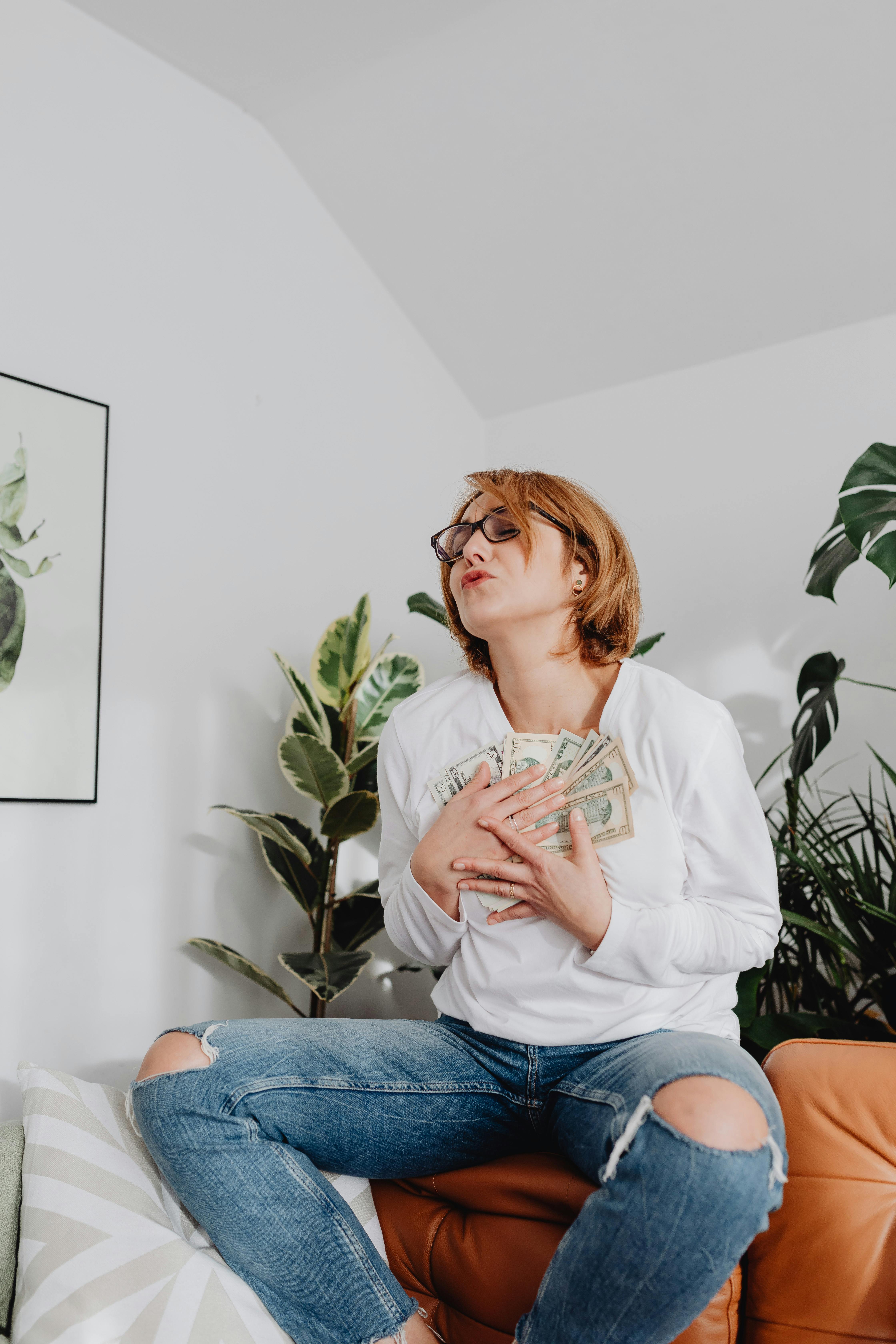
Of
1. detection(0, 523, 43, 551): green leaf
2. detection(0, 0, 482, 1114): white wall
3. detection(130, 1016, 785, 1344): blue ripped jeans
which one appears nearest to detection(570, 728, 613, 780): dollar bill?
detection(130, 1016, 785, 1344): blue ripped jeans

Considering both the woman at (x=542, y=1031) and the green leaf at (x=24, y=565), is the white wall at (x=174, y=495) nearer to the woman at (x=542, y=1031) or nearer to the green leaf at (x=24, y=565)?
the green leaf at (x=24, y=565)

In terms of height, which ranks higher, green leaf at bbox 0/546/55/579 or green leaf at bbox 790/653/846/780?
green leaf at bbox 0/546/55/579

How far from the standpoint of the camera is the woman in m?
1.02

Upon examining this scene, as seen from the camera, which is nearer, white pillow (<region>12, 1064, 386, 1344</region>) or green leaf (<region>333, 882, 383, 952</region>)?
white pillow (<region>12, 1064, 386, 1344</region>)

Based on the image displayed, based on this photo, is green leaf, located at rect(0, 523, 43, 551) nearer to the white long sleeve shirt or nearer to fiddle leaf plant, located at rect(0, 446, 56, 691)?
fiddle leaf plant, located at rect(0, 446, 56, 691)

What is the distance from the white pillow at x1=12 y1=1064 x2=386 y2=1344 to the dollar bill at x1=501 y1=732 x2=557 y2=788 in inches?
25.1

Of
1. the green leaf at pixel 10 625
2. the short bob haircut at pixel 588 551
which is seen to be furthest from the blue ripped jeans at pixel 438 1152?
the green leaf at pixel 10 625

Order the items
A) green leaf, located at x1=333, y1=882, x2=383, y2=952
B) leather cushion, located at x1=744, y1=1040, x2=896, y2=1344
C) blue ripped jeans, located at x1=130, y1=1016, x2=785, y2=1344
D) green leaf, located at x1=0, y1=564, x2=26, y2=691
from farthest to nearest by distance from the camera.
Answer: green leaf, located at x1=333, y1=882, x2=383, y2=952 < green leaf, located at x1=0, y1=564, x2=26, y2=691 < leather cushion, located at x1=744, y1=1040, x2=896, y2=1344 < blue ripped jeans, located at x1=130, y1=1016, x2=785, y2=1344

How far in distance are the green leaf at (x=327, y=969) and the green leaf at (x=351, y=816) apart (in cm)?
28

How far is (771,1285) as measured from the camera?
3.89 ft

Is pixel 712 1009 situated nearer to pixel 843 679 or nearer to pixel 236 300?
pixel 843 679

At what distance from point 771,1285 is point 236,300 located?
2.50 meters

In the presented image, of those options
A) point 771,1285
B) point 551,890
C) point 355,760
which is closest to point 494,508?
point 551,890

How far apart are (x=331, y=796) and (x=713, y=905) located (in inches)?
45.9
